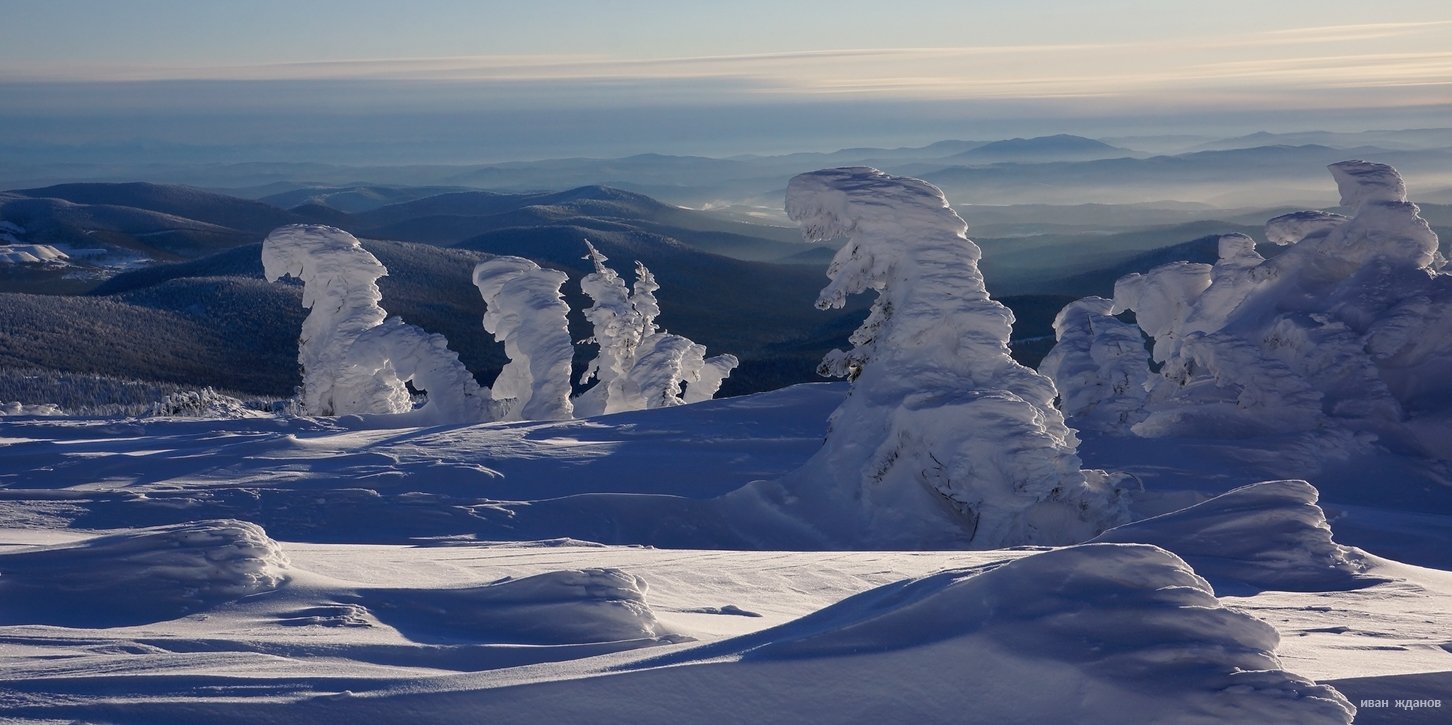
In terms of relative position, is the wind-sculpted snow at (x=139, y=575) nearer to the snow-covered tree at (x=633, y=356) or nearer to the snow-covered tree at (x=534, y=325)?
the snow-covered tree at (x=534, y=325)

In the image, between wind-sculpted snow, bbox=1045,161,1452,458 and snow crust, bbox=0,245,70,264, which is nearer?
wind-sculpted snow, bbox=1045,161,1452,458

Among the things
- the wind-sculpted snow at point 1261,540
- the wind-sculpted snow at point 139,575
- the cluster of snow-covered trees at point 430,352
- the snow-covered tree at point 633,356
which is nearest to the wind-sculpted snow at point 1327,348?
the snow-covered tree at point 633,356

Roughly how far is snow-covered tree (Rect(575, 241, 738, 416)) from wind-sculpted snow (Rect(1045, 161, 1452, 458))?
8.96 meters

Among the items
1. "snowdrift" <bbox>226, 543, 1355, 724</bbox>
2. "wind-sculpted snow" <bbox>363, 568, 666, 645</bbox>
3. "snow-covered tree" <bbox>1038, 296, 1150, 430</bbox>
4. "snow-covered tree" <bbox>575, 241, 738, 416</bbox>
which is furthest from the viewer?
"snow-covered tree" <bbox>575, 241, 738, 416</bbox>

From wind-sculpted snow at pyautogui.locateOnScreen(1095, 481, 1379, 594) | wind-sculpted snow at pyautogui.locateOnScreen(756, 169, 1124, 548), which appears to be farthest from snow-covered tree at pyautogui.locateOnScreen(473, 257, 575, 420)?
wind-sculpted snow at pyautogui.locateOnScreen(1095, 481, 1379, 594)

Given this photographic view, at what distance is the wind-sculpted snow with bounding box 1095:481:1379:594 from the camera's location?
7754 mm

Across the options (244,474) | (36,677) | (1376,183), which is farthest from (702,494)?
(1376,183)

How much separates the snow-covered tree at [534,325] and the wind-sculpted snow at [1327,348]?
34.0 ft

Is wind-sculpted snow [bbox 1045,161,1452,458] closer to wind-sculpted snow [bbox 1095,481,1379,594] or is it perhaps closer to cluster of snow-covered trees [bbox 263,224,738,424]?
cluster of snow-covered trees [bbox 263,224,738,424]

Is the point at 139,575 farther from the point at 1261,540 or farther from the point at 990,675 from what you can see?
the point at 1261,540

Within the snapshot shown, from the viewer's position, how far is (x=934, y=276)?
46.7 ft

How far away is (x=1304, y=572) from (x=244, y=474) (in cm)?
1225

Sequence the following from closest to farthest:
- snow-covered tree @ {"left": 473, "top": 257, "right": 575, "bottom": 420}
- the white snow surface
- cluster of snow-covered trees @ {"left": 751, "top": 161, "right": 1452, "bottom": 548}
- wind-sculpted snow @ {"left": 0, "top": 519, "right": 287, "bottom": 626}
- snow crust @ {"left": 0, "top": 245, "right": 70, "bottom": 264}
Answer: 1. the white snow surface
2. wind-sculpted snow @ {"left": 0, "top": 519, "right": 287, "bottom": 626}
3. cluster of snow-covered trees @ {"left": 751, "top": 161, "right": 1452, "bottom": 548}
4. snow-covered tree @ {"left": 473, "top": 257, "right": 575, "bottom": 420}
5. snow crust @ {"left": 0, "top": 245, "right": 70, "bottom": 264}

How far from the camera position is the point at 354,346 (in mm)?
23688
